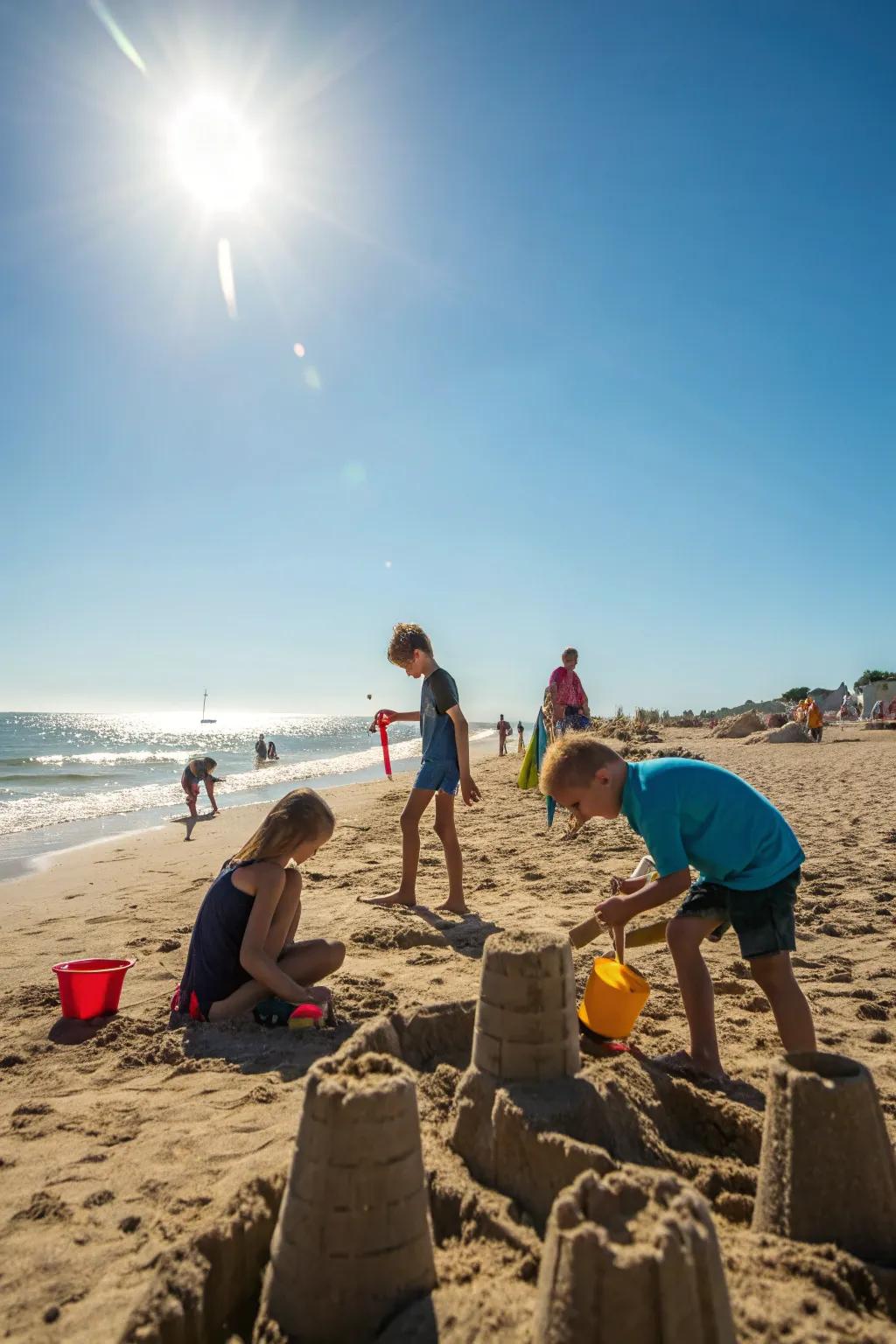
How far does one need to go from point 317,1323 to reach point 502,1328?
14.5 inches

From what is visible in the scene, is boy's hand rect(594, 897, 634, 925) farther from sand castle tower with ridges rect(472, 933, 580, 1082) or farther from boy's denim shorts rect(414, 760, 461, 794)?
boy's denim shorts rect(414, 760, 461, 794)

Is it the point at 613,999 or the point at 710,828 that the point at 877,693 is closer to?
the point at 710,828

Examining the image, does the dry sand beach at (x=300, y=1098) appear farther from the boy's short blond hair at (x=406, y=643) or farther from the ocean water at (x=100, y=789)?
the ocean water at (x=100, y=789)

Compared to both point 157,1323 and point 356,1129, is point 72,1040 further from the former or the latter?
point 356,1129

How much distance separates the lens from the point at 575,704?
9234 mm

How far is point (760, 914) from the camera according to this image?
2.68 meters

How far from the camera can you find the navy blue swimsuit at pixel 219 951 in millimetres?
3270

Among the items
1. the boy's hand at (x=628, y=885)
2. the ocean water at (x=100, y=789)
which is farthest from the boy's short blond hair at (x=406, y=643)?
the ocean water at (x=100, y=789)

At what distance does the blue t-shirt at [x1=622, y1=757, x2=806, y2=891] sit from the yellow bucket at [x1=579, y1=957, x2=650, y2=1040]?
41cm

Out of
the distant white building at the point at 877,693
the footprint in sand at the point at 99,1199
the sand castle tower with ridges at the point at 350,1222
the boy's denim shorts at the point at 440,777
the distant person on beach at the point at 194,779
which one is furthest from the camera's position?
the distant white building at the point at 877,693

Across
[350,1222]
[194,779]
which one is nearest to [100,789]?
[194,779]

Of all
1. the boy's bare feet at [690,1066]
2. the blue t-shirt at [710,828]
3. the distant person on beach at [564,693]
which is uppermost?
the distant person on beach at [564,693]

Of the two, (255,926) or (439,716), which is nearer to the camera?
(255,926)

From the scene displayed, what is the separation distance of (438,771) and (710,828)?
8.68 feet
